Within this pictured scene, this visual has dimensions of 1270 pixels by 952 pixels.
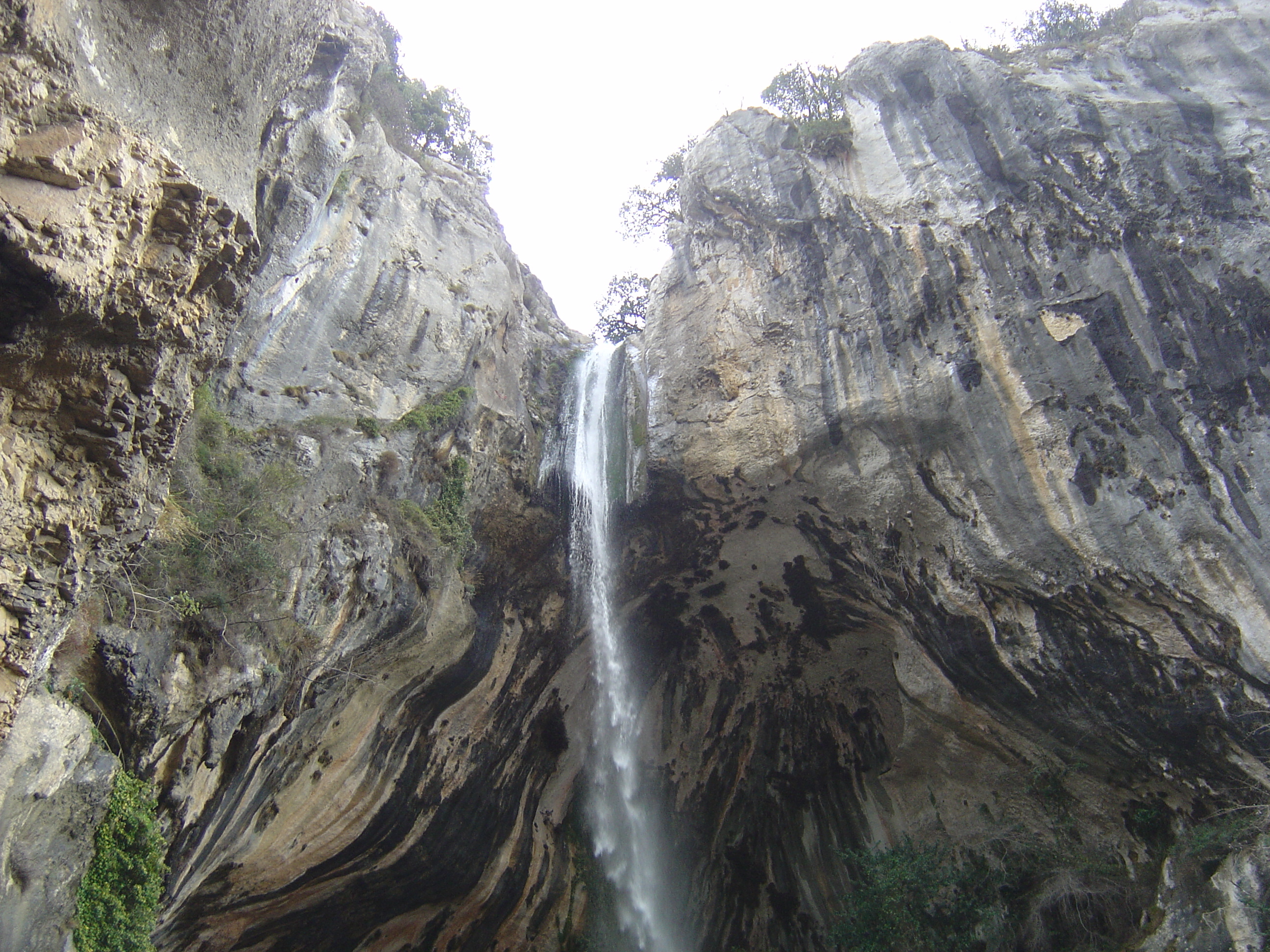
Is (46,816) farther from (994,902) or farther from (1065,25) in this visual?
(1065,25)

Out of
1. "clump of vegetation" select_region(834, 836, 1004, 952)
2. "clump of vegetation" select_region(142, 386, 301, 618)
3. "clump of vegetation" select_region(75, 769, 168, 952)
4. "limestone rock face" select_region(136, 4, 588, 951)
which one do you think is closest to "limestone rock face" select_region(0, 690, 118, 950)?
"clump of vegetation" select_region(75, 769, 168, 952)

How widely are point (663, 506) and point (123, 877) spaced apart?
8359mm

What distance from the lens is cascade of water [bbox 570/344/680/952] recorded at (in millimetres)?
12234

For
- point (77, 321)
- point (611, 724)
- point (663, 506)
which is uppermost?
point (663, 506)

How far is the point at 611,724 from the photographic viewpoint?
12930 millimetres

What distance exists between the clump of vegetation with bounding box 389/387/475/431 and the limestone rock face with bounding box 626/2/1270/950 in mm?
3219

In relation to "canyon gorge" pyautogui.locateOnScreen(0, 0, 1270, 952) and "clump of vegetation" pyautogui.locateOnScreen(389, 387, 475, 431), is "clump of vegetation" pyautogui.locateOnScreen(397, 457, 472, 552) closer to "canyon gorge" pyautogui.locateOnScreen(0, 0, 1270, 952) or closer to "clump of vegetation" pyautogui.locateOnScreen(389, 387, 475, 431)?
"canyon gorge" pyautogui.locateOnScreen(0, 0, 1270, 952)

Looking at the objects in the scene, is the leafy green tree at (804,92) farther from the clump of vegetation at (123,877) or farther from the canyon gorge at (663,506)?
the clump of vegetation at (123,877)

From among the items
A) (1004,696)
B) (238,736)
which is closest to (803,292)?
(1004,696)

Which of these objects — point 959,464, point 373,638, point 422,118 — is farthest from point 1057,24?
point 373,638

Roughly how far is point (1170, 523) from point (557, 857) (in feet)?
34.4

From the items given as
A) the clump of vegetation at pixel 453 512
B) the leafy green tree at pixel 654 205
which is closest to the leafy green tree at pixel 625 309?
the leafy green tree at pixel 654 205

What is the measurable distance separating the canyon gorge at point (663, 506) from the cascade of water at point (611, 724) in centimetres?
12

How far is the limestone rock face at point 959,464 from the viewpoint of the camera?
8.08 metres
